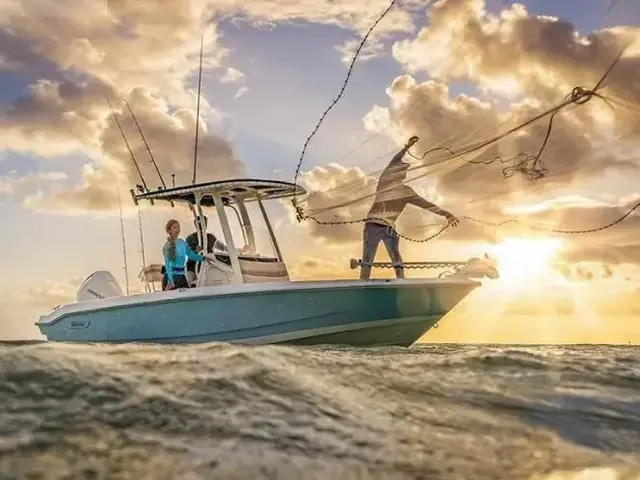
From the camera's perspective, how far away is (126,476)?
96.9 inches

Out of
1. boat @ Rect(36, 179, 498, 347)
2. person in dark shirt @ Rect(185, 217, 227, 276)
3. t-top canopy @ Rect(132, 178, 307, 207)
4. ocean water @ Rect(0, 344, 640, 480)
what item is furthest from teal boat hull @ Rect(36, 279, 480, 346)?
ocean water @ Rect(0, 344, 640, 480)

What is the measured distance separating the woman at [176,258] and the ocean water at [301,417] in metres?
7.68

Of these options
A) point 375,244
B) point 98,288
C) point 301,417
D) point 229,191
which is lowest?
point 301,417

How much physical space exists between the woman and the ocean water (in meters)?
7.68

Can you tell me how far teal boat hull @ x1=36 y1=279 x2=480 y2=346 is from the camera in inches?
465

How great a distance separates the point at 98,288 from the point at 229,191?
3142 millimetres

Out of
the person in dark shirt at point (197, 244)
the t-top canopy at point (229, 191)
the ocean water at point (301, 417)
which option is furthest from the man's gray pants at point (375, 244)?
the ocean water at point (301, 417)

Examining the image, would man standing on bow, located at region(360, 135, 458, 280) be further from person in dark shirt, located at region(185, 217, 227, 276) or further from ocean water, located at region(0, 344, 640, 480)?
ocean water, located at region(0, 344, 640, 480)

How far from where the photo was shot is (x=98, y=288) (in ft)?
45.4

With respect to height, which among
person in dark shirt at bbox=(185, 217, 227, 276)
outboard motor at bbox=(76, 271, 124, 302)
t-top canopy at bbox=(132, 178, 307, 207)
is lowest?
outboard motor at bbox=(76, 271, 124, 302)

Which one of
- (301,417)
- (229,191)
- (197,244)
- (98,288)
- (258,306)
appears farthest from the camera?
(98,288)

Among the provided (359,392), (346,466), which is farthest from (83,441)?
(359,392)

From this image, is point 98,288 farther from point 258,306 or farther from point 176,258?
point 258,306

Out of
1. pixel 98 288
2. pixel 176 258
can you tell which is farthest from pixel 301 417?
pixel 98 288
